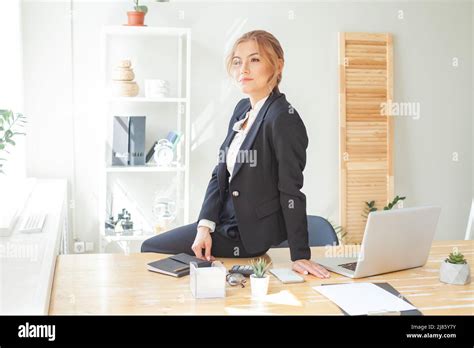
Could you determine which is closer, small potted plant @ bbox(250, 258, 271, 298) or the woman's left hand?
small potted plant @ bbox(250, 258, 271, 298)

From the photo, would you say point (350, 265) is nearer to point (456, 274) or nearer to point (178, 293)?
point (456, 274)

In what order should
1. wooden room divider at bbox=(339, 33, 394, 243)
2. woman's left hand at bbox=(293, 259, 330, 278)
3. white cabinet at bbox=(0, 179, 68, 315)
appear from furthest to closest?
wooden room divider at bbox=(339, 33, 394, 243) → woman's left hand at bbox=(293, 259, 330, 278) → white cabinet at bbox=(0, 179, 68, 315)

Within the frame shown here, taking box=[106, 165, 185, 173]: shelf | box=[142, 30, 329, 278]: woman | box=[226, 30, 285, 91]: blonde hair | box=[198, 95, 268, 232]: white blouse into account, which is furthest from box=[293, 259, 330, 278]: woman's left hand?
box=[106, 165, 185, 173]: shelf

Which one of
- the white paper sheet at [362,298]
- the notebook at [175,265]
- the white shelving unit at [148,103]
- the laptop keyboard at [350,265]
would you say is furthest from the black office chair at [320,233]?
the white shelving unit at [148,103]

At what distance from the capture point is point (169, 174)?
4.01 m

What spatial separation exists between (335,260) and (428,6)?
279cm

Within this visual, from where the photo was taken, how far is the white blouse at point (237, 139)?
2193mm

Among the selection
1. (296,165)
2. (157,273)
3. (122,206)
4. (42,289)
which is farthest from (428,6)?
(42,289)

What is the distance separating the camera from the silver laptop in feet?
5.90

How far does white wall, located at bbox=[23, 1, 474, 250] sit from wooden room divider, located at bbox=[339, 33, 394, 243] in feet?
0.22

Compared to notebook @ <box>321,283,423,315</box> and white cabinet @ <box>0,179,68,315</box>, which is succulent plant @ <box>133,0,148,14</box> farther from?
notebook @ <box>321,283,423,315</box>

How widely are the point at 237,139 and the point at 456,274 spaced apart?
86 cm

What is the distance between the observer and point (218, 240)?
85.5 inches
